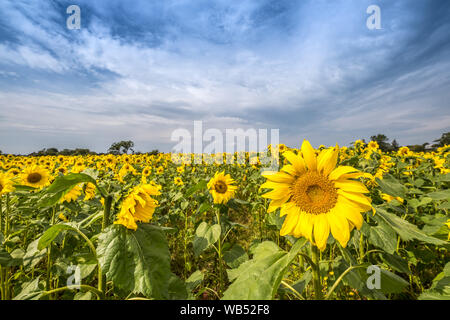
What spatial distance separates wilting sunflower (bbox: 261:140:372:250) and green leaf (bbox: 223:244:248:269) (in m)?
1.43

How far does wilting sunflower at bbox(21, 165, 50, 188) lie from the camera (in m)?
3.14

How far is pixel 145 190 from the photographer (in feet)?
4.39

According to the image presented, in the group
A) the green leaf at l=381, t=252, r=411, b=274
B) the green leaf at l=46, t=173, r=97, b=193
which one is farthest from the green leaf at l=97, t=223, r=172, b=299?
the green leaf at l=381, t=252, r=411, b=274

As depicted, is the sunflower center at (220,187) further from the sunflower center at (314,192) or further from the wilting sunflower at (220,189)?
the sunflower center at (314,192)

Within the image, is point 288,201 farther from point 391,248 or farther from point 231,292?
point 391,248

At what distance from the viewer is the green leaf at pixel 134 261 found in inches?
38.9

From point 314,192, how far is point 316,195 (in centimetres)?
2

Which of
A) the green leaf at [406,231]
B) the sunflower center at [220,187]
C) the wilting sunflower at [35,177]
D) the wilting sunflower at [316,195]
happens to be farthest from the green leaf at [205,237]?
the wilting sunflower at [35,177]

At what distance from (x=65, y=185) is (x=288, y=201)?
121 cm

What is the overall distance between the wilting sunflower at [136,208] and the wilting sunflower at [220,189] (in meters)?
1.47

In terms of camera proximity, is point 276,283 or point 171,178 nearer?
point 276,283

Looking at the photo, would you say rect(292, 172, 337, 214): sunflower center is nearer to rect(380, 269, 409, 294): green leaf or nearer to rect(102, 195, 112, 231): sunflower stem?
rect(380, 269, 409, 294): green leaf

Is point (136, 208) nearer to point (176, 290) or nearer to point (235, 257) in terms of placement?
point (176, 290)
